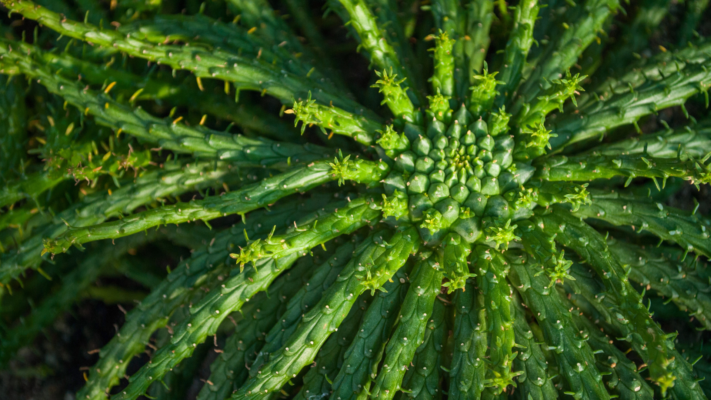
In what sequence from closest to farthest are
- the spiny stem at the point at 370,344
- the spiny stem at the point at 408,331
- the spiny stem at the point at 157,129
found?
the spiny stem at the point at 408,331, the spiny stem at the point at 370,344, the spiny stem at the point at 157,129

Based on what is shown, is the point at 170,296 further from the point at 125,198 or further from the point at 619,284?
the point at 619,284

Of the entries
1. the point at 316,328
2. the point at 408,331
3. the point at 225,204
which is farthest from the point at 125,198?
the point at 408,331

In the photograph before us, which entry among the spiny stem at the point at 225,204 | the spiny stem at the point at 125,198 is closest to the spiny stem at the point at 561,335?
the spiny stem at the point at 225,204

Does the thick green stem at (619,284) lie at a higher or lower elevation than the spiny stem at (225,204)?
lower

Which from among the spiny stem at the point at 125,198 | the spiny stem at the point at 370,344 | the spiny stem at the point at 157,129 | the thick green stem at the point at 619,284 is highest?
the spiny stem at the point at 157,129

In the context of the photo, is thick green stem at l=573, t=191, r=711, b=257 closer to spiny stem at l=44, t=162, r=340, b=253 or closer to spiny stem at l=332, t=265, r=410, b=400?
spiny stem at l=332, t=265, r=410, b=400

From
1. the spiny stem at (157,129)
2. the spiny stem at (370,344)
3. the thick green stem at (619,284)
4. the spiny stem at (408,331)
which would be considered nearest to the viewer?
the thick green stem at (619,284)

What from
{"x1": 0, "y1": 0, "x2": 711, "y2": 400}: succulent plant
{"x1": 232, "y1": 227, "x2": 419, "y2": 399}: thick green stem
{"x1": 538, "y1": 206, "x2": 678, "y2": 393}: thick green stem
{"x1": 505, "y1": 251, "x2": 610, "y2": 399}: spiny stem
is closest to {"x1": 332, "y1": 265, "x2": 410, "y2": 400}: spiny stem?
{"x1": 0, "y1": 0, "x2": 711, "y2": 400}: succulent plant

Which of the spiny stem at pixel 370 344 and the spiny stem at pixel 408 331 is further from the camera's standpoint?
the spiny stem at pixel 370 344

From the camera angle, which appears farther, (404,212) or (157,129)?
(157,129)

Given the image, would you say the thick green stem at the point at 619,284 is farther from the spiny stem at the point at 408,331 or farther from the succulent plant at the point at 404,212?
the spiny stem at the point at 408,331
